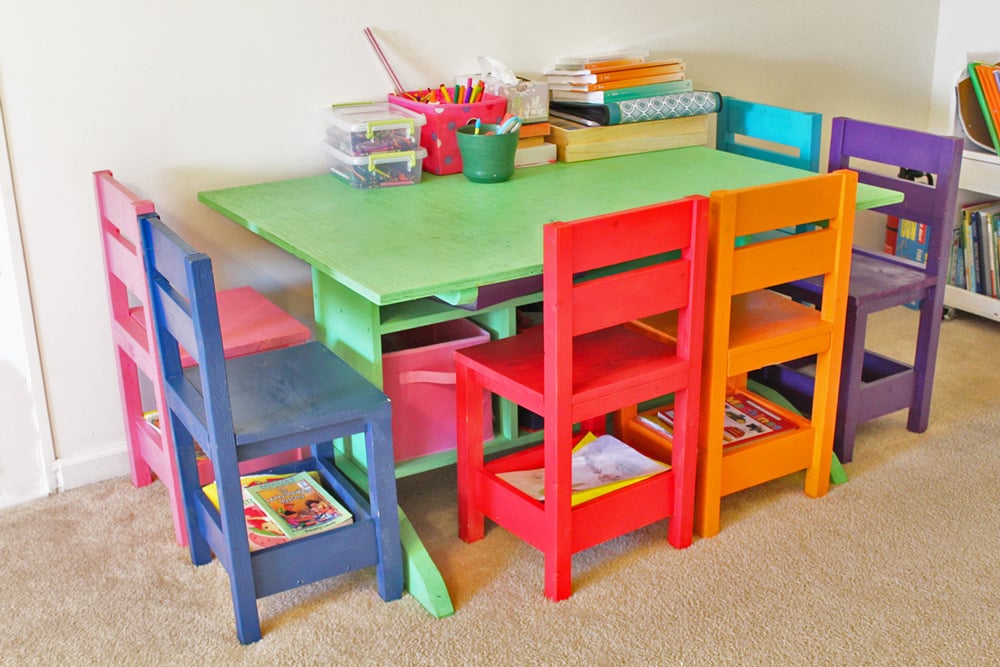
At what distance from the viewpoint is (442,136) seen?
235 centimetres

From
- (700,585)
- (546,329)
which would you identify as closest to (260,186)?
(546,329)

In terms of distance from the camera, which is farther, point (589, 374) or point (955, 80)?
point (955, 80)

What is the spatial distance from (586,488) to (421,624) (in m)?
0.40

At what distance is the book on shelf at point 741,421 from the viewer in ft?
7.26

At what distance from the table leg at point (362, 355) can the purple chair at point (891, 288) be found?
3.28 ft

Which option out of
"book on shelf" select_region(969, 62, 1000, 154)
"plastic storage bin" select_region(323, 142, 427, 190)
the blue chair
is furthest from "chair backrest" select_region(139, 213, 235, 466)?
"book on shelf" select_region(969, 62, 1000, 154)

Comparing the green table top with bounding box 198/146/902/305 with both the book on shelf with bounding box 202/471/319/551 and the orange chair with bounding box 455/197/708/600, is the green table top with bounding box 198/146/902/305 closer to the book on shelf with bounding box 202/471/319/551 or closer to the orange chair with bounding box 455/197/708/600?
the orange chair with bounding box 455/197/708/600

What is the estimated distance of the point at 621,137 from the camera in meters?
2.52

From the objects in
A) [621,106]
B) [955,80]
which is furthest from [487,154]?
[955,80]

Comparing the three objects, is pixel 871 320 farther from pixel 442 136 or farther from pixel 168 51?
pixel 168 51

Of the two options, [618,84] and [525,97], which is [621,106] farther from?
[525,97]

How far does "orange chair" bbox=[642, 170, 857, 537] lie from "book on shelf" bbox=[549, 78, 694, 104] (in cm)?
56

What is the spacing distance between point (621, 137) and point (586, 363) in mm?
768

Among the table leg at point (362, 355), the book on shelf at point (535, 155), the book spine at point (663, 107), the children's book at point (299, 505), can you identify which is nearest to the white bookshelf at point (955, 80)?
the book spine at point (663, 107)
